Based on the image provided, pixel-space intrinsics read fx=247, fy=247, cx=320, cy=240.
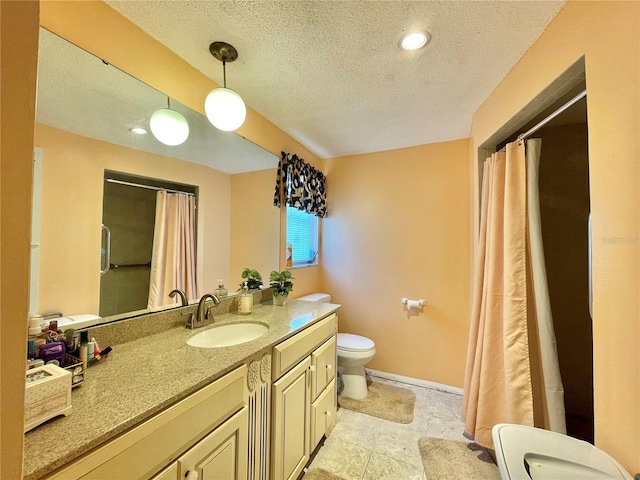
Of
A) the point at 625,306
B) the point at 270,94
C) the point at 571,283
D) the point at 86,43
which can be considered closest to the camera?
the point at 625,306

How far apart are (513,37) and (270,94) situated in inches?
52.6

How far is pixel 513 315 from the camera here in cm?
139

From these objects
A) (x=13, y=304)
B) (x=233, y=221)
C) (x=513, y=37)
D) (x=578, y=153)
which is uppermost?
(x=513, y=37)

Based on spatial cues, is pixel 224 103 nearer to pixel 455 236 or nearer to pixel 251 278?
pixel 251 278

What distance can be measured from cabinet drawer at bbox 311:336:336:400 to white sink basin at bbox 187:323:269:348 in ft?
1.20

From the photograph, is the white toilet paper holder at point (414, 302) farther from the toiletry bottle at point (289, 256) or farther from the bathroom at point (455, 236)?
the toiletry bottle at point (289, 256)

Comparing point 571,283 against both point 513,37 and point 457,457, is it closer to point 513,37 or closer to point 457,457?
point 457,457

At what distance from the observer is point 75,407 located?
2.15 ft

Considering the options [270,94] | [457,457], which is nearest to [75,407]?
[270,94]

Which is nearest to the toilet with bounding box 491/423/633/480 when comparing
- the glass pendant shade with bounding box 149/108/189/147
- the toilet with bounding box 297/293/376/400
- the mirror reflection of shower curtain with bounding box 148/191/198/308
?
the toilet with bounding box 297/293/376/400

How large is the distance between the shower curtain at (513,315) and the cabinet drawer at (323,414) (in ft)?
2.99

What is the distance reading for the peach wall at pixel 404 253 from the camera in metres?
2.26

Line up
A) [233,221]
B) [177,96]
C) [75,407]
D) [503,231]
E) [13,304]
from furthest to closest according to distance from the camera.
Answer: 1. [233,221]
2. [503,231]
3. [177,96]
4. [75,407]
5. [13,304]

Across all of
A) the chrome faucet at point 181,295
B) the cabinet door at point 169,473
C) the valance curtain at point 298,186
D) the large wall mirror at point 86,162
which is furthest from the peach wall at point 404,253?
the cabinet door at point 169,473
